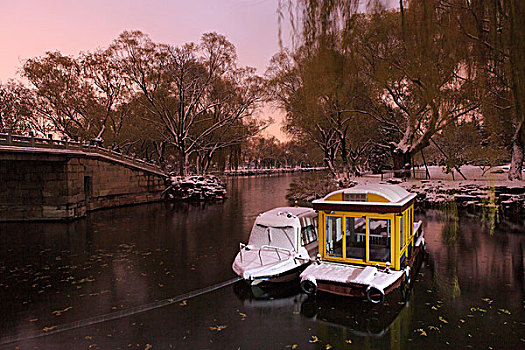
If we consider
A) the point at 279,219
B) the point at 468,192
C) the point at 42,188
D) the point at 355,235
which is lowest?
the point at 355,235

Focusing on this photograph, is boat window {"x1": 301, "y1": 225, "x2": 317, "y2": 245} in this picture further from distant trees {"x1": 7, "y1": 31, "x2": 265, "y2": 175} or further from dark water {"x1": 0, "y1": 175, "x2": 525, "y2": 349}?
distant trees {"x1": 7, "y1": 31, "x2": 265, "y2": 175}

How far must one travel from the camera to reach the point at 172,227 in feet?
63.9

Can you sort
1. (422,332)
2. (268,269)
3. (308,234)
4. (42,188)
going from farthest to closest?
(42,188)
(308,234)
(268,269)
(422,332)

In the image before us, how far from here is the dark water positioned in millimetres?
6809

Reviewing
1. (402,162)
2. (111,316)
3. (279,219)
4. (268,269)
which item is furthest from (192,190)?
(111,316)

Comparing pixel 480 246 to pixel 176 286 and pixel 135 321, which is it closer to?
pixel 176 286

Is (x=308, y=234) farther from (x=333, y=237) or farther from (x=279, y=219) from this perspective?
(x=279, y=219)

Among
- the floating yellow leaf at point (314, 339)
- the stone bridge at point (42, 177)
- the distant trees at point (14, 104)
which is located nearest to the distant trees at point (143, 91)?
the distant trees at point (14, 104)

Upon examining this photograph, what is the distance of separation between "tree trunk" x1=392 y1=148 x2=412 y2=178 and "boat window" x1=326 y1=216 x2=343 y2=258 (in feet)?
67.2

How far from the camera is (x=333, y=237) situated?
10.1 m

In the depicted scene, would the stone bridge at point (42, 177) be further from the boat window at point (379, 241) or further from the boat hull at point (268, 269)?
the boat window at point (379, 241)

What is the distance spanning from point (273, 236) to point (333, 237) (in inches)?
72.4

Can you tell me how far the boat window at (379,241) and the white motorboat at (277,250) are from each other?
186 cm

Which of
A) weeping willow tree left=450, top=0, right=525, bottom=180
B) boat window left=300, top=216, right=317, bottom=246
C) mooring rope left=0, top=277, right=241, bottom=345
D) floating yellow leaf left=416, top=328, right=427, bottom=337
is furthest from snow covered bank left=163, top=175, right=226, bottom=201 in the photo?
weeping willow tree left=450, top=0, right=525, bottom=180
